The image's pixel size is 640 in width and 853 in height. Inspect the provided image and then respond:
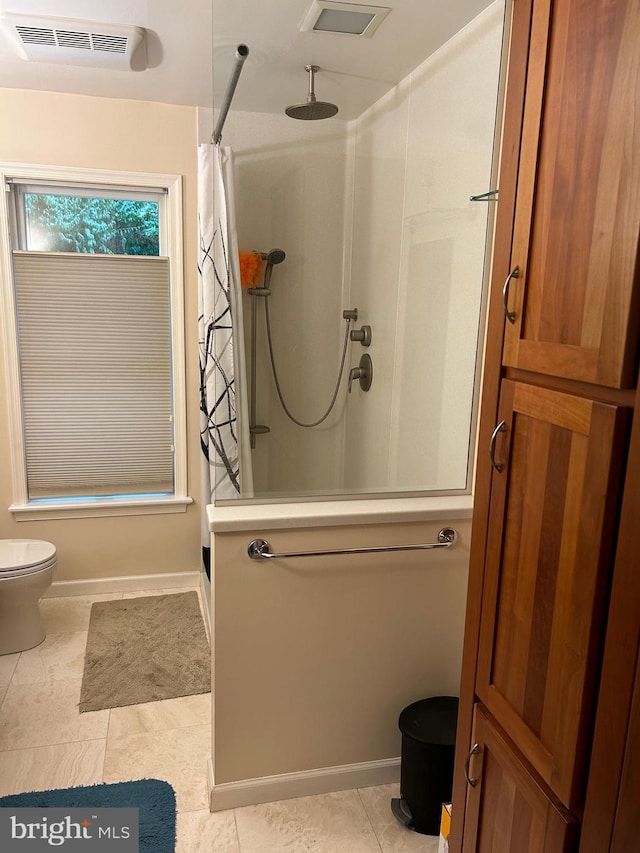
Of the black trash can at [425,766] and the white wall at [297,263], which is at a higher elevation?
the white wall at [297,263]

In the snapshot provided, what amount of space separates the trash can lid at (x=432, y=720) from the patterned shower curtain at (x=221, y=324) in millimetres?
911

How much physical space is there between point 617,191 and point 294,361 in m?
1.49

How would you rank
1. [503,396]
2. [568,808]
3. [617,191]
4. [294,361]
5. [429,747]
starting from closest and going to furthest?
[617,191]
[568,808]
[503,396]
[429,747]
[294,361]

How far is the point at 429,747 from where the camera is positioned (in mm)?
1782

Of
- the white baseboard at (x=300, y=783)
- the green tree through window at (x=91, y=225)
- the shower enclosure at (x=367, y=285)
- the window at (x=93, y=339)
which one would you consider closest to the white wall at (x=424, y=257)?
the shower enclosure at (x=367, y=285)

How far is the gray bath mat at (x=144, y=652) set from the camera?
8.24 ft

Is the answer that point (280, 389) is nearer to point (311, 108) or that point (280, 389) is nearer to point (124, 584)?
point (311, 108)

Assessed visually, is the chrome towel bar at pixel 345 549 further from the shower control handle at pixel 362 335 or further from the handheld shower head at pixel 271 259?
the handheld shower head at pixel 271 259

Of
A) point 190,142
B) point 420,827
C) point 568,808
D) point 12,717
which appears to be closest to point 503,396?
point 568,808

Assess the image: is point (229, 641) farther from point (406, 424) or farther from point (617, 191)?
point (617, 191)

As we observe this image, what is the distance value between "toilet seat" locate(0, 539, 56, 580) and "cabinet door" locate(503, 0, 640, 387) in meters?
2.33

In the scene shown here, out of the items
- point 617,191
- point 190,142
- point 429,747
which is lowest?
point 429,747

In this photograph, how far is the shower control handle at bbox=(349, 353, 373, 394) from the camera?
7.89 feet

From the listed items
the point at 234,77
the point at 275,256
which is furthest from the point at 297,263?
the point at 234,77
